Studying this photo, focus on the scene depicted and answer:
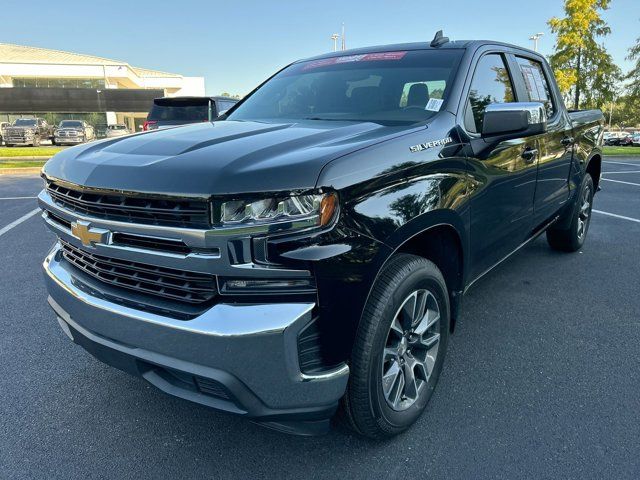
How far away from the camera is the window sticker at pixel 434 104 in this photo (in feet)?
8.94

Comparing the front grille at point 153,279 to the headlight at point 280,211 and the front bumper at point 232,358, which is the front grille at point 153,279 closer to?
the front bumper at point 232,358

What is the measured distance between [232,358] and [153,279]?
1.61 ft

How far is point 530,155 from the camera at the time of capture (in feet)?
11.1

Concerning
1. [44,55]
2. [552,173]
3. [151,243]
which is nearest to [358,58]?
[552,173]

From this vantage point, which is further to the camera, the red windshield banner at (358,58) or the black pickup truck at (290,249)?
the red windshield banner at (358,58)

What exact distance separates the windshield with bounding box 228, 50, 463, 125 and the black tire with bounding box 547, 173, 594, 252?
2.68 m

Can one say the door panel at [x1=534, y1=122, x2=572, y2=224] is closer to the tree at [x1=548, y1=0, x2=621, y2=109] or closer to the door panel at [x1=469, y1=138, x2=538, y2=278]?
the door panel at [x1=469, y1=138, x2=538, y2=278]

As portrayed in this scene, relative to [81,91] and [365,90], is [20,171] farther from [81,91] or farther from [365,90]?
[81,91]

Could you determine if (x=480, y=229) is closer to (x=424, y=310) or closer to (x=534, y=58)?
(x=424, y=310)

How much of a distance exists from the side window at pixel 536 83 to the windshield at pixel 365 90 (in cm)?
105

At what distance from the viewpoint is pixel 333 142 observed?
211cm

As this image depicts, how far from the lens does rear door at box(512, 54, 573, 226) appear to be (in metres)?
3.69

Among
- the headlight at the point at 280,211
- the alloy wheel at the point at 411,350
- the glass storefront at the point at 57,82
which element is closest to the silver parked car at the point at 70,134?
the glass storefront at the point at 57,82

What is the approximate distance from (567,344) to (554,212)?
54.9 inches
